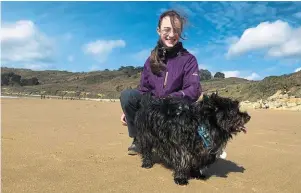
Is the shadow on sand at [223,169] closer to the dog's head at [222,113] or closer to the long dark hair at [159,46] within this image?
the dog's head at [222,113]

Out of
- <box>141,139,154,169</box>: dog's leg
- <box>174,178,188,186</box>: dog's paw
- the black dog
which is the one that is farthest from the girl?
<box>174,178,188,186</box>: dog's paw

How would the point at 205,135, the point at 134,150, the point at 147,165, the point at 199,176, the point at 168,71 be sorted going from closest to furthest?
the point at 205,135 → the point at 199,176 → the point at 147,165 → the point at 168,71 → the point at 134,150

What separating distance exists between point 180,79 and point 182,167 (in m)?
1.21

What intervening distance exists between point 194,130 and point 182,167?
1.39 ft

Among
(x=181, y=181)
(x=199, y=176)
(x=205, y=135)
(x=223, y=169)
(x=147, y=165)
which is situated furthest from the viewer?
(x=223, y=169)

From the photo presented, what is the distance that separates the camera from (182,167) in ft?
13.1

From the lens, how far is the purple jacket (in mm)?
4574

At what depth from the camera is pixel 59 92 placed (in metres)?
42.4

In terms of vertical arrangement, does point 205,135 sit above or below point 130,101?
below

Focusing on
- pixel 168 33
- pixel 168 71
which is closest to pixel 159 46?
pixel 168 33

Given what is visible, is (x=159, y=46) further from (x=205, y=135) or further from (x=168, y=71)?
(x=205, y=135)

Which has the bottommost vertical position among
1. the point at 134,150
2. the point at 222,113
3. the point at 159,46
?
the point at 134,150

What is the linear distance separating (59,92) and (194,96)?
39366 mm

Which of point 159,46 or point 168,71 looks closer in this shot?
point 168,71
